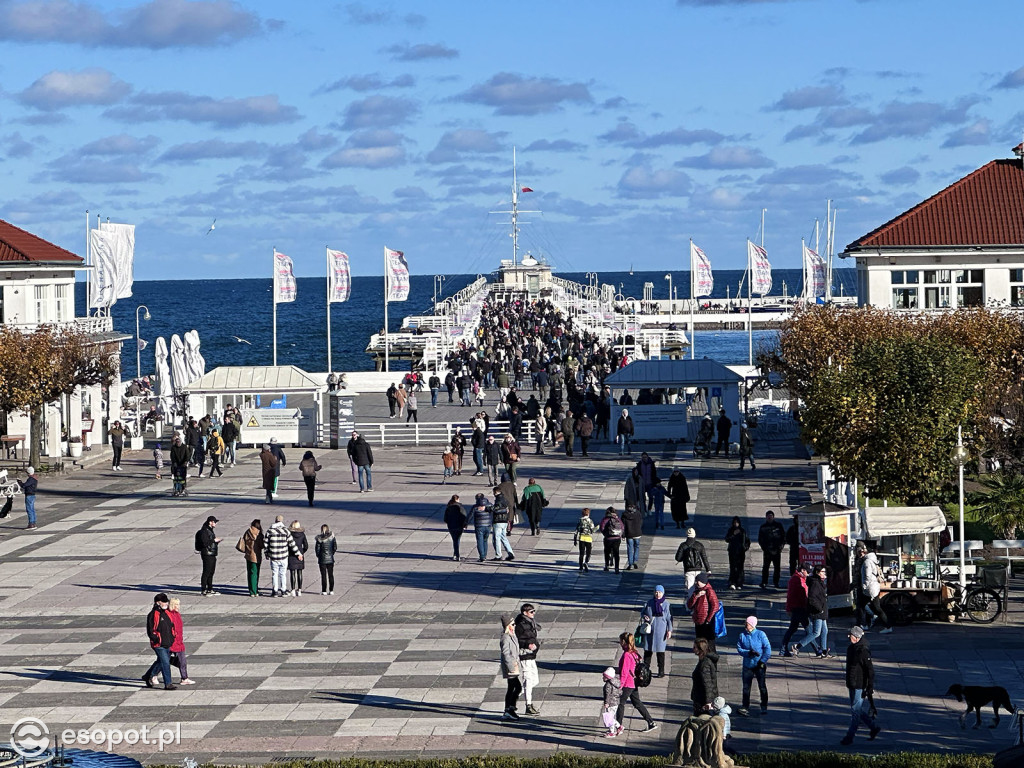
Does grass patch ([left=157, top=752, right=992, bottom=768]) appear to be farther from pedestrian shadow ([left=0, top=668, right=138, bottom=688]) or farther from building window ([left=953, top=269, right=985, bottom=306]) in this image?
building window ([left=953, top=269, right=985, bottom=306])

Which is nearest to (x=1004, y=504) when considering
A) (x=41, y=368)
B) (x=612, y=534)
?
(x=612, y=534)

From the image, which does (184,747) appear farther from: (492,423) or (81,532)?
(492,423)

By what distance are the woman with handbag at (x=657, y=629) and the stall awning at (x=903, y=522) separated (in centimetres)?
598

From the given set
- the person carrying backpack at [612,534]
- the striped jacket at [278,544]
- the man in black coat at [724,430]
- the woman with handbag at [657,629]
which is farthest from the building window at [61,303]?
the woman with handbag at [657,629]

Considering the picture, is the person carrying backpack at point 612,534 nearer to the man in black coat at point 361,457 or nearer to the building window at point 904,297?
the man in black coat at point 361,457

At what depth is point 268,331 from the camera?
529 ft

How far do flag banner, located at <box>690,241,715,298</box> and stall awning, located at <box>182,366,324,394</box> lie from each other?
29.5 metres

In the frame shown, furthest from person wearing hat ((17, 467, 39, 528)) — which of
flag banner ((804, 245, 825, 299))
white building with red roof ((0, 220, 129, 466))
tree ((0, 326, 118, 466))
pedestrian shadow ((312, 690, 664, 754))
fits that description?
flag banner ((804, 245, 825, 299))

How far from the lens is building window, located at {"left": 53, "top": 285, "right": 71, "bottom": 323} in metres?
48.4

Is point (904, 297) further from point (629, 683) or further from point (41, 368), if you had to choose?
point (629, 683)

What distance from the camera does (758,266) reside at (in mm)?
70750

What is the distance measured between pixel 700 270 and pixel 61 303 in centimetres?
3402

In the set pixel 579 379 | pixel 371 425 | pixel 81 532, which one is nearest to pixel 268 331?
pixel 579 379

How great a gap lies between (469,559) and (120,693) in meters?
10.3
